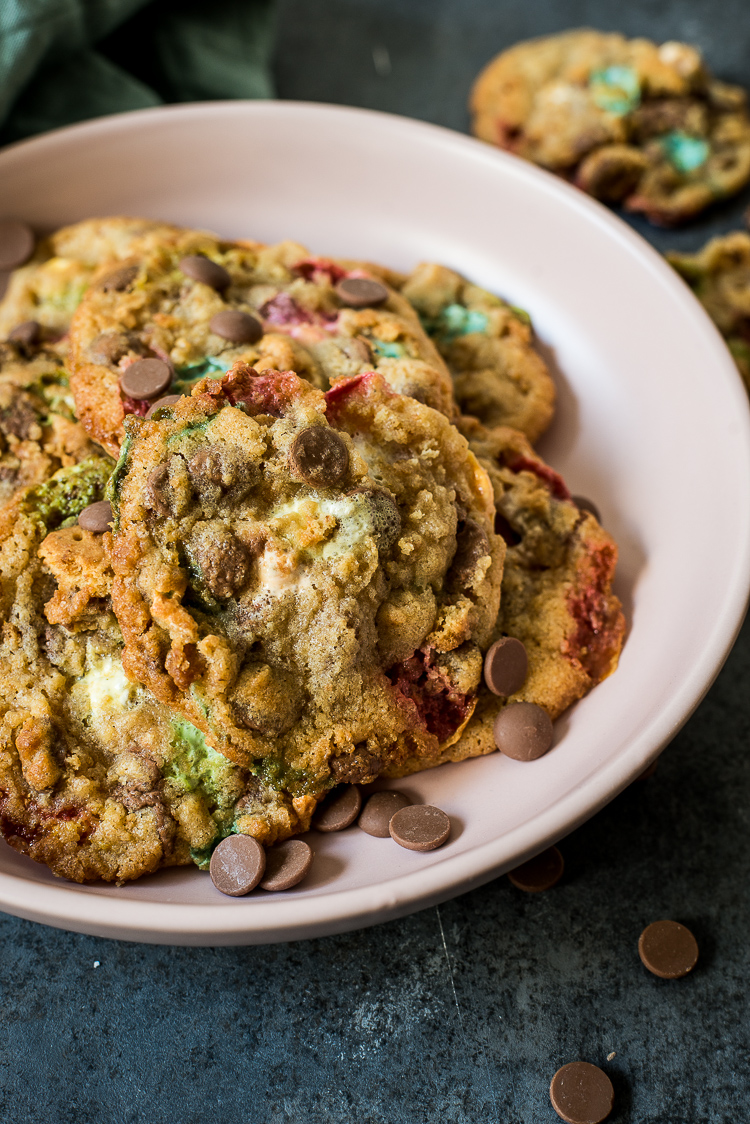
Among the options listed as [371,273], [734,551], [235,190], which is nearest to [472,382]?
[371,273]

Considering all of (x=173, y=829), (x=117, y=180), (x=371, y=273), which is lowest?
(x=173, y=829)

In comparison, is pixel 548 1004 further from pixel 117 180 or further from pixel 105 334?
pixel 117 180

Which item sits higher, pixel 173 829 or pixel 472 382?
pixel 472 382

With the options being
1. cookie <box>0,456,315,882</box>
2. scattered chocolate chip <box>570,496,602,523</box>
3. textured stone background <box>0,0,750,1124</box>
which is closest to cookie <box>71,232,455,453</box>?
cookie <box>0,456,315,882</box>

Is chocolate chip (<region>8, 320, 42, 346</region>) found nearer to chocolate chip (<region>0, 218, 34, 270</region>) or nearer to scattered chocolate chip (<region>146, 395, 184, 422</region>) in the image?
chocolate chip (<region>0, 218, 34, 270</region>)

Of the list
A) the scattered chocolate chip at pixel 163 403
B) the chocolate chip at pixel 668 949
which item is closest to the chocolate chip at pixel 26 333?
the scattered chocolate chip at pixel 163 403

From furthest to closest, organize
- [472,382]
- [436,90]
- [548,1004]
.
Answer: [436,90] < [472,382] < [548,1004]

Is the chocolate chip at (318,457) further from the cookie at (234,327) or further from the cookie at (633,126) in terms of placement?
the cookie at (633,126)
